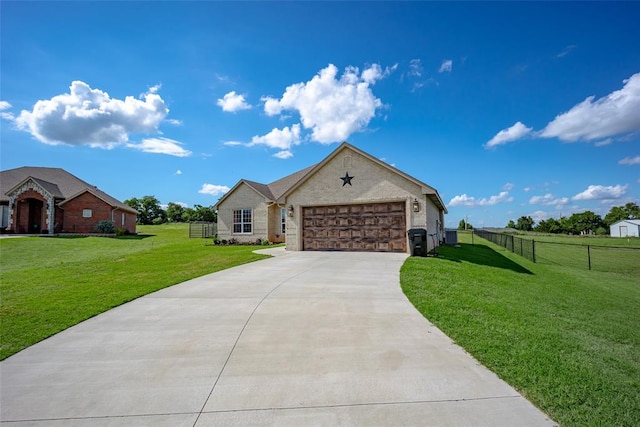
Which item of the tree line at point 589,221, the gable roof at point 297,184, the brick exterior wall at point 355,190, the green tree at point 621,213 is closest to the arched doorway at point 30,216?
the gable roof at point 297,184

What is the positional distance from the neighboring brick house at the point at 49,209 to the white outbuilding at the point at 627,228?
78605 mm

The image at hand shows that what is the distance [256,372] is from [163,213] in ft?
244

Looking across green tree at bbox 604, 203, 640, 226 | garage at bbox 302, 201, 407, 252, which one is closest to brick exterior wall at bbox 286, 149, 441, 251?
garage at bbox 302, 201, 407, 252

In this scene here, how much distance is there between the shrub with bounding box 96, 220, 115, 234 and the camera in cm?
2791

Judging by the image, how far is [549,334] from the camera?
5.21 metres

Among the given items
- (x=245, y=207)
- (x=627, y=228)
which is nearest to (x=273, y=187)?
(x=245, y=207)

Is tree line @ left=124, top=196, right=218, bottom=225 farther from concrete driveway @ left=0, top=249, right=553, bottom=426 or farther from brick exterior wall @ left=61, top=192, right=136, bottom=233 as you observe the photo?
concrete driveway @ left=0, top=249, right=553, bottom=426

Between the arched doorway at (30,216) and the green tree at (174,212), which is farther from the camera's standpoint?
the green tree at (174,212)

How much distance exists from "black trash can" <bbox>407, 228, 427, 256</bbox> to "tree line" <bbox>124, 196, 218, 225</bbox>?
55431 millimetres

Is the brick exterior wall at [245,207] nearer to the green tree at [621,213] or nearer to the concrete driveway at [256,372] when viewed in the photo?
the concrete driveway at [256,372]

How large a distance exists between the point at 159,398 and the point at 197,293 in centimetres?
431

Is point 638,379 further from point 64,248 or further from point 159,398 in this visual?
point 64,248

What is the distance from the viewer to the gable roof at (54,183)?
1107 inches

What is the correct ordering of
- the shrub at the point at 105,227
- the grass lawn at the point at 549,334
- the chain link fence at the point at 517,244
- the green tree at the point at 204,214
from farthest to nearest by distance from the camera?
the green tree at the point at 204,214 < the shrub at the point at 105,227 < the chain link fence at the point at 517,244 < the grass lawn at the point at 549,334
